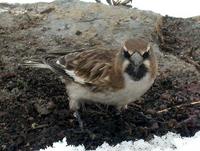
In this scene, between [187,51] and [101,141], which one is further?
[187,51]

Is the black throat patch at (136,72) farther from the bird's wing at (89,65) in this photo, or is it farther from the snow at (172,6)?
the snow at (172,6)

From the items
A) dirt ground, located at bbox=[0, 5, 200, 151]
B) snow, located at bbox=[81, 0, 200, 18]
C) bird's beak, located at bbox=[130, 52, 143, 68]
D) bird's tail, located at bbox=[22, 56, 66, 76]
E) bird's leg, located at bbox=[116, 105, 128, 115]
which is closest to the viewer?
bird's beak, located at bbox=[130, 52, 143, 68]

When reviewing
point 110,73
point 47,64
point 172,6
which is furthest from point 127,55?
point 172,6

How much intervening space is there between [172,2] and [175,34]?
127 inches

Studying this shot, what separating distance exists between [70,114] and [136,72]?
0.87 metres

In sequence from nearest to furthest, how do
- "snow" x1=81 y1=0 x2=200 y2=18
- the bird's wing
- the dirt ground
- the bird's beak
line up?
1. the bird's beak
2. the dirt ground
3. the bird's wing
4. "snow" x1=81 y1=0 x2=200 y2=18

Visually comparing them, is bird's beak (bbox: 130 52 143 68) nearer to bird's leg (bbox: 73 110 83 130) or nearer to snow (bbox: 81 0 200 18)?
bird's leg (bbox: 73 110 83 130)

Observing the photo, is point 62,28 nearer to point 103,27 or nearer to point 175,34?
point 103,27

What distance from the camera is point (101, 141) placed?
6.56 metres

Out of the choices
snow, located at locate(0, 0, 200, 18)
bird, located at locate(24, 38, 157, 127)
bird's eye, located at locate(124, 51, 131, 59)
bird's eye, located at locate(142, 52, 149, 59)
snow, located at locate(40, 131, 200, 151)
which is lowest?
snow, located at locate(0, 0, 200, 18)

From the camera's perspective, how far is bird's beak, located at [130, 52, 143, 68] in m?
6.40

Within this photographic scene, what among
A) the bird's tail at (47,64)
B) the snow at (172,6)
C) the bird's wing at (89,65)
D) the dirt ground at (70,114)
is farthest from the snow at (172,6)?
the bird's wing at (89,65)

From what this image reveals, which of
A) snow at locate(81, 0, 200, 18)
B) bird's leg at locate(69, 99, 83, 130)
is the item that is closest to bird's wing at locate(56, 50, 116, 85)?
bird's leg at locate(69, 99, 83, 130)

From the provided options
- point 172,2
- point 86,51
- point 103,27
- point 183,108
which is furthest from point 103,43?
point 172,2
